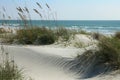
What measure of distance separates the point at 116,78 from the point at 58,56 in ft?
6.57

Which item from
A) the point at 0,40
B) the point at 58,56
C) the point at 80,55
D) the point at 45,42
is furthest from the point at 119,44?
the point at 0,40

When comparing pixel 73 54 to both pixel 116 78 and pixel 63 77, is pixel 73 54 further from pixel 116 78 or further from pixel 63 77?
pixel 116 78

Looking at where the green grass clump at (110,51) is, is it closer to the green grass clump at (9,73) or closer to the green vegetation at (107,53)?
the green vegetation at (107,53)

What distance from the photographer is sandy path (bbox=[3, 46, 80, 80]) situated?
7207 mm

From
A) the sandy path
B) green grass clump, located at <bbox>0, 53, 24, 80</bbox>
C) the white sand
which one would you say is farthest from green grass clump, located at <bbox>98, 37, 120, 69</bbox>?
green grass clump, located at <bbox>0, 53, 24, 80</bbox>

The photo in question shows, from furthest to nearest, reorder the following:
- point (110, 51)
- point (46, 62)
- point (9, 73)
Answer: point (46, 62)
point (110, 51)
point (9, 73)

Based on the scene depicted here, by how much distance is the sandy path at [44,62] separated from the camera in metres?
7.21

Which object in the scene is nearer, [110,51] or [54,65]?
[110,51]

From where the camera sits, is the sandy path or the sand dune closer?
the sand dune

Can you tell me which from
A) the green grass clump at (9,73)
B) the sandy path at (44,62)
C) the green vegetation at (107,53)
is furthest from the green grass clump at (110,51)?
the green grass clump at (9,73)

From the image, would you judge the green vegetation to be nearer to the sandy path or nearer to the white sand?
the white sand

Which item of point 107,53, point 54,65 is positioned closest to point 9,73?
point 54,65

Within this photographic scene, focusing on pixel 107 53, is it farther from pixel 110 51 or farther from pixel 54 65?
pixel 54 65

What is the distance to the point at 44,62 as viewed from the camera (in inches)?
311
